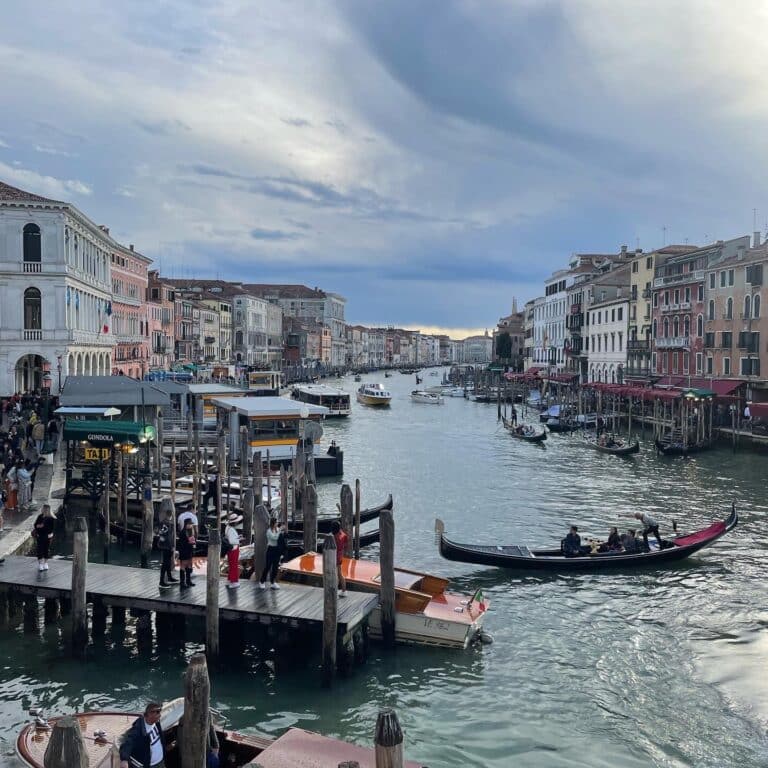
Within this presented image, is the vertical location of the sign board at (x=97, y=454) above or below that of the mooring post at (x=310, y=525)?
above

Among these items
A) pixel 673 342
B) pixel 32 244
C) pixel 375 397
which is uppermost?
pixel 32 244

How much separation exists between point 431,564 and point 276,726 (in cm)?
748

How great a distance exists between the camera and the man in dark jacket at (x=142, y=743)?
6797 millimetres

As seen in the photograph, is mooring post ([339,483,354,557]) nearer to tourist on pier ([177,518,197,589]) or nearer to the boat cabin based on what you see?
tourist on pier ([177,518,197,589])

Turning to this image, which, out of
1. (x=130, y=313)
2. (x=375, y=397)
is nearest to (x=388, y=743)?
(x=130, y=313)

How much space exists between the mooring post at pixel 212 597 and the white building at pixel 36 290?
23.9 meters

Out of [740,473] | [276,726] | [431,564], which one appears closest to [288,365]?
[740,473]

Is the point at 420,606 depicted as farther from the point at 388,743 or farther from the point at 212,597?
the point at 388,743

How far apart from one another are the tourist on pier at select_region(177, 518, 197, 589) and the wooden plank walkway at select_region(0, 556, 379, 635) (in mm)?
178

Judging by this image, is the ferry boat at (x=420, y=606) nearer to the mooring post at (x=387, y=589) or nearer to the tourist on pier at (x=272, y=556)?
the mooring post at (x=387, y=589)

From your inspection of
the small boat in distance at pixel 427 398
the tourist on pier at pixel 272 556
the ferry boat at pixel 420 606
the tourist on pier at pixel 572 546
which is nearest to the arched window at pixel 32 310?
the ferry boat at pixel 420 606

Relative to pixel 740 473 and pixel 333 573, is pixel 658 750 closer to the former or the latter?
pixel 333 573

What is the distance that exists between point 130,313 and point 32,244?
62.6 feet

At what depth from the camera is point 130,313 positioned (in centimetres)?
5209
